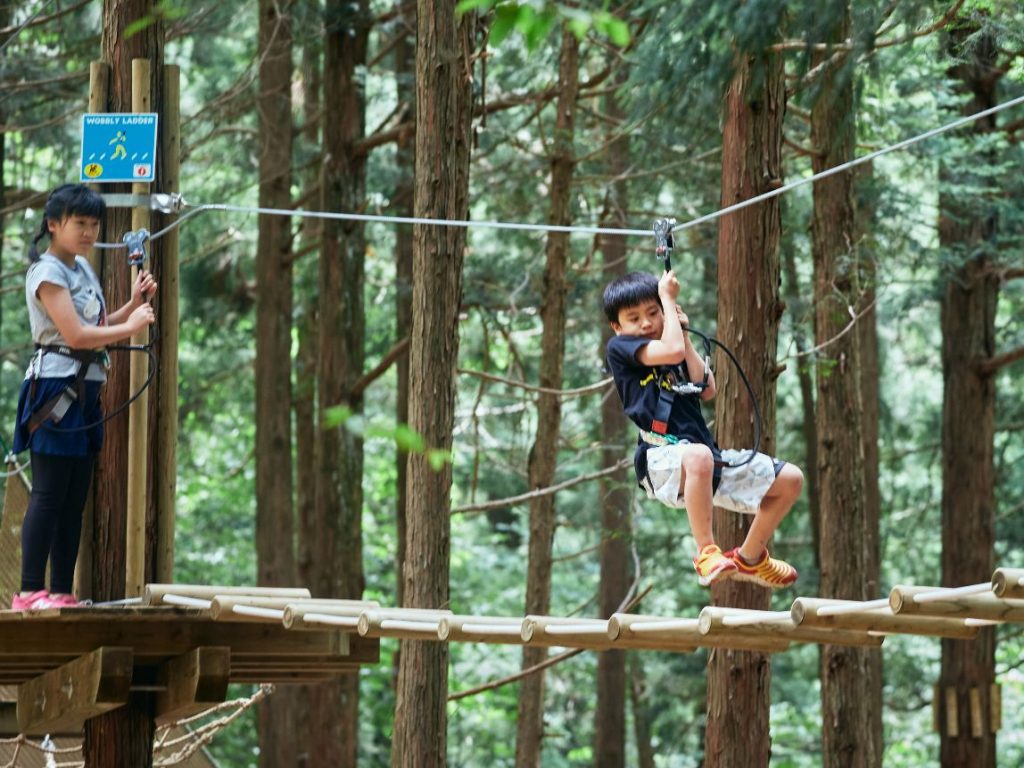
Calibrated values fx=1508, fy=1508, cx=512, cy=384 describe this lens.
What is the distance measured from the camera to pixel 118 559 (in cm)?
582

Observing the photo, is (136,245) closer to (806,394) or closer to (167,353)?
(167,353)

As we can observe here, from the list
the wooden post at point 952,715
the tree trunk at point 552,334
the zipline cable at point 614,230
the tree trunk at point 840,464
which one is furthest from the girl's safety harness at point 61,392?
the wooden post at point 952,715

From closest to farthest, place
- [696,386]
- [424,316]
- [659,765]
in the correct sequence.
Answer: [696,386], [424,316], [659,765]

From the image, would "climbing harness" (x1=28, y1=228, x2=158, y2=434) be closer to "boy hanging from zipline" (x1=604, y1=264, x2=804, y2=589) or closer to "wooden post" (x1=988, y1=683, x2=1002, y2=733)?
"boy hanging from zipline" (x1=604, y1=264, x2=804, y2=589)

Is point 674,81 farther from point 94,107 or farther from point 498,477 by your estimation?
point 498,477

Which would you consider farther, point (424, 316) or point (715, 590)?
point (424, 316)

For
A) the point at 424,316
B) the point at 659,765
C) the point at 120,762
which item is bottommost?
the point at 659,765

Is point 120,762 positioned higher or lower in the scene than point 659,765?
higher

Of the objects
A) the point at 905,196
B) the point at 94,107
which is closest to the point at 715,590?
the point at 94,107

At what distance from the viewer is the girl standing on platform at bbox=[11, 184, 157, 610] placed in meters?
5.19

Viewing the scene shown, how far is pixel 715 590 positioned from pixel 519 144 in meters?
5.29

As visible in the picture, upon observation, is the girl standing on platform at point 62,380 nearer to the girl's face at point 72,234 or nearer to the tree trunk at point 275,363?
the girl's face at point 72,234

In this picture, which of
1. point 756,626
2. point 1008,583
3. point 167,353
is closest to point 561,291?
point 167,353

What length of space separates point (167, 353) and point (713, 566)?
2433 millimetres
